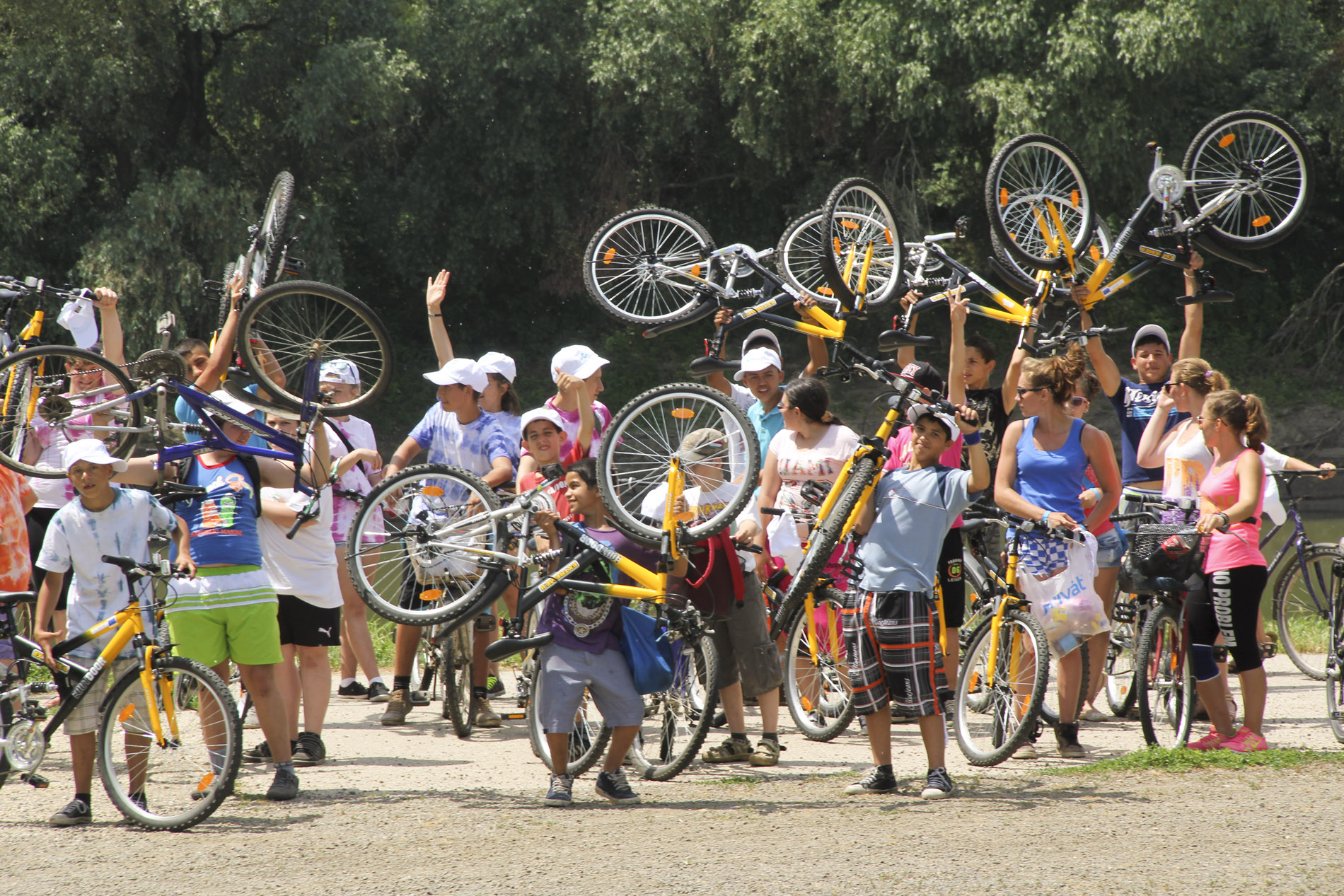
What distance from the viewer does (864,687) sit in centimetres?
496

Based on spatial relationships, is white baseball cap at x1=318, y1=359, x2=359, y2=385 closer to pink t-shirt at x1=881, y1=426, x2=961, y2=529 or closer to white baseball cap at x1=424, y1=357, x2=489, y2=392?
white baseball cap at x1=424, y1=357, x2=489, y2=392

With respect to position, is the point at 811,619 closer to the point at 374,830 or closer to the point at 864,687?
the point at 864,687

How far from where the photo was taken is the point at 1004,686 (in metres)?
5.47

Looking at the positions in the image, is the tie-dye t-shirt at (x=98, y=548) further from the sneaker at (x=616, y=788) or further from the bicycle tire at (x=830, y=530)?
the bicycle tire at (x=830, y=530)

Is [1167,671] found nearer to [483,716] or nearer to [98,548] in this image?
[483,716]

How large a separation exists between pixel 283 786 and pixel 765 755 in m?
2.04

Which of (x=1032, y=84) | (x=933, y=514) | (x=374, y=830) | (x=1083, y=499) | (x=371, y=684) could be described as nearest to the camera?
(x=374, y=830)

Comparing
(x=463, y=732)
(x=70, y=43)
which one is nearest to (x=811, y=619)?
(x=463, y=732)

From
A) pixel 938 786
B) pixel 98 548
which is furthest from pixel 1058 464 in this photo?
pixel 98 548

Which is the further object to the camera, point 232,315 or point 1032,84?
point 1032,84

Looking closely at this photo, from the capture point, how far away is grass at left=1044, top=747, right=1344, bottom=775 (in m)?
5.29

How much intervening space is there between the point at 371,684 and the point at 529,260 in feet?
61.0

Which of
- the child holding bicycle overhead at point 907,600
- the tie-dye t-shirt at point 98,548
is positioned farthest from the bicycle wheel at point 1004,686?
the tie-dye t-shirt at point 98,548

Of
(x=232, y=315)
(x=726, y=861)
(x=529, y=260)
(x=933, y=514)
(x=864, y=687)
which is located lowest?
(x=726, y=861)
